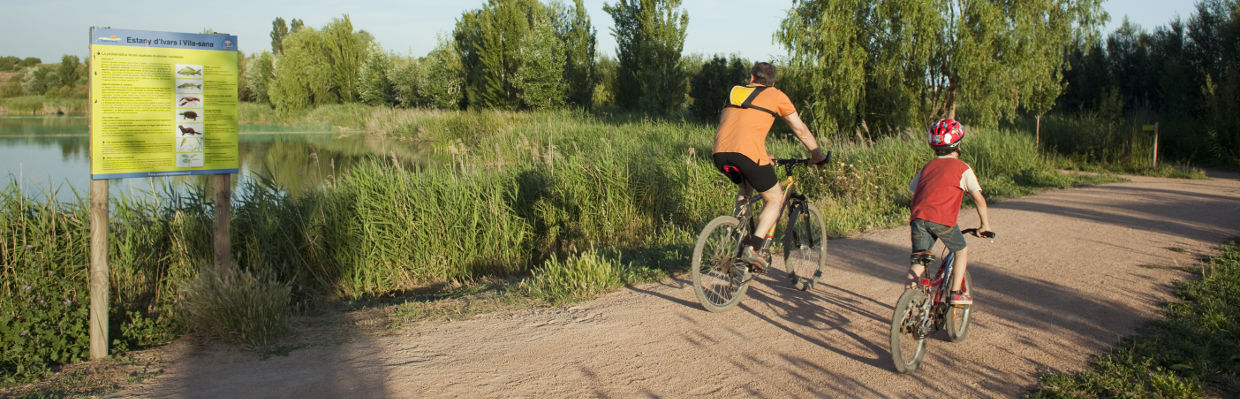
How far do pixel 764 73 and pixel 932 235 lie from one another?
1.70m

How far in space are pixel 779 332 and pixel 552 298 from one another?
1.84m

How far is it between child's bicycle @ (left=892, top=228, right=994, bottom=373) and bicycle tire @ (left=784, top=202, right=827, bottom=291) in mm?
1562

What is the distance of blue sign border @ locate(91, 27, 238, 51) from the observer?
495 centimetres

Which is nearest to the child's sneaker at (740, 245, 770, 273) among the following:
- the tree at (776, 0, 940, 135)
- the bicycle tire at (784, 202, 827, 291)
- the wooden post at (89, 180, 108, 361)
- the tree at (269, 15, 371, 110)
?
the bicycle tire at (784, 202, 827, 291)

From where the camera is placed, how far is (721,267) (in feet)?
A: 18.7

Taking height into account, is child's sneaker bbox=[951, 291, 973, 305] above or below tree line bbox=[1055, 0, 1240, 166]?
below

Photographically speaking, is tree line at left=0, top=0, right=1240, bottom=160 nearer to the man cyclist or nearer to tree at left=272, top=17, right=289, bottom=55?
the man cyclist

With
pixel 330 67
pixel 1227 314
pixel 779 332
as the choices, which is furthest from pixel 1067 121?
pixel 330 67

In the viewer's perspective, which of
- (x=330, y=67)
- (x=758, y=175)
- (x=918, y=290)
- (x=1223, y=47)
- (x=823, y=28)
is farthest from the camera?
(x=330, y=67)

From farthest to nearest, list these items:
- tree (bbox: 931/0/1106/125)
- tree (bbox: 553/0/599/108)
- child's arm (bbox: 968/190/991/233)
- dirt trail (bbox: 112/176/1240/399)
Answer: tree (bbox: 553/0/599/108) → tree (bbox: 931/0/1106/125) → child's arm (bbox: 968/190/991/233) → dirt trail (bbox: 112/176/1240/399)

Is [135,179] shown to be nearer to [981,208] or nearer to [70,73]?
[981,208]

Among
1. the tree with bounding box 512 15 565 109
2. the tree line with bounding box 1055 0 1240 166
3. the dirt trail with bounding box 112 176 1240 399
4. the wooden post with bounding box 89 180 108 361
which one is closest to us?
the dirt trail with bounding box 112 176 1240 399

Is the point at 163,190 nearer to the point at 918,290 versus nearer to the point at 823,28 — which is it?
the point at 918,290

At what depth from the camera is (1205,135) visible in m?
19.5
